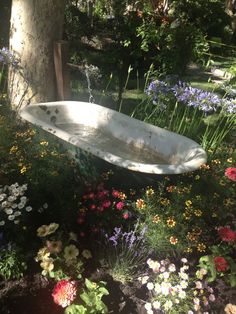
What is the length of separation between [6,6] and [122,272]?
17.5 ft

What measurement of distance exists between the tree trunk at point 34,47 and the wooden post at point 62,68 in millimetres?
57

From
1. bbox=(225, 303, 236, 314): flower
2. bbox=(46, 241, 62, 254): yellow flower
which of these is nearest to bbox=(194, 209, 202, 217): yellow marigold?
bbox=(225, 303, 236, 314): flower

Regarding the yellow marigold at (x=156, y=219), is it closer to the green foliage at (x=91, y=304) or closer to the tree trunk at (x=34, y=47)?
the green foliage at (x=91, y=304)

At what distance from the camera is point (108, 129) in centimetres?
357

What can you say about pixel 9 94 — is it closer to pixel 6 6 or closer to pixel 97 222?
pixel 97 222

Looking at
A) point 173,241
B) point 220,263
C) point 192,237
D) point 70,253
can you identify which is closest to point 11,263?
point 70,253

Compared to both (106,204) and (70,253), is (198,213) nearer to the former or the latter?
(106,204)

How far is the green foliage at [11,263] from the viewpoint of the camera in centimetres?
222

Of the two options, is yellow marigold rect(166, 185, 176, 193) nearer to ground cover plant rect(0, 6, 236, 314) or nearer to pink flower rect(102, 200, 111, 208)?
ground cover plant rect(0, 6, 236, 314)

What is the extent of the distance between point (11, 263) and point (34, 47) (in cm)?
212

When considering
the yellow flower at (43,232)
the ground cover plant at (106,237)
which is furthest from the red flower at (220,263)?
the yellow flower at (43,232)

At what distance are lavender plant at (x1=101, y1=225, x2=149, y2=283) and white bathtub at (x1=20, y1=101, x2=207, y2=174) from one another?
53 centimetres

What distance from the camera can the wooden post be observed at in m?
3.53

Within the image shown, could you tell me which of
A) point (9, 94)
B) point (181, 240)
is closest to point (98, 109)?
point (9, 94)
